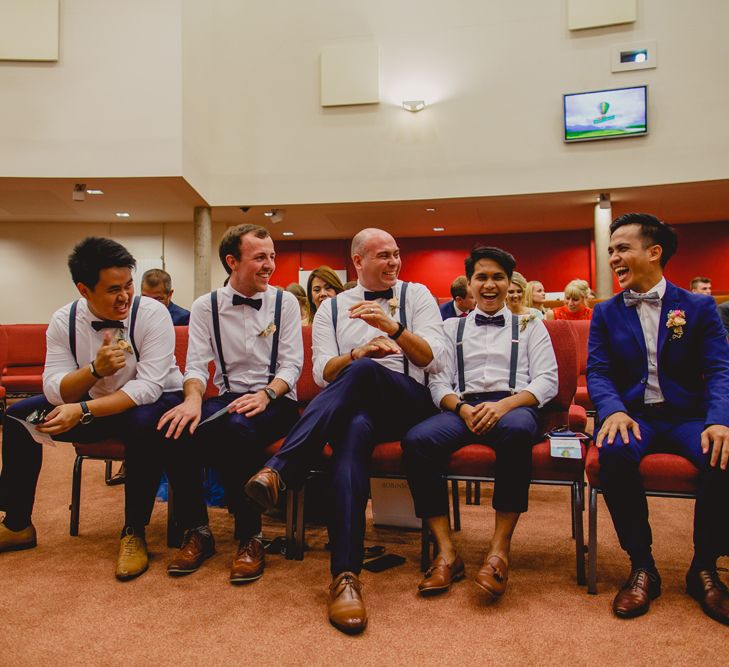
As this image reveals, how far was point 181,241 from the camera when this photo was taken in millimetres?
11602

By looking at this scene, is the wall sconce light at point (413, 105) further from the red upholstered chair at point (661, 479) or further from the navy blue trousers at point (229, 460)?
the red upholstered chair at point (661, 479)

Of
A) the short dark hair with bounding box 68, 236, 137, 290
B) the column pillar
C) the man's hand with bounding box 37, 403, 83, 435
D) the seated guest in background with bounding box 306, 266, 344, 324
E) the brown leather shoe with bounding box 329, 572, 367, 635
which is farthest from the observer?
the column pillar

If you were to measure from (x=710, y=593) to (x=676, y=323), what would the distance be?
0.92 metres

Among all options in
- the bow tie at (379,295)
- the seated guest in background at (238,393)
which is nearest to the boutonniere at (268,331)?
the seated guest in background at (238,393)

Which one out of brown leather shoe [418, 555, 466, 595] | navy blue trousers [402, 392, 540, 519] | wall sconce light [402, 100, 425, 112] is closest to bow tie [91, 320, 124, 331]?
navy blue trousers [402, 392, 540, 519]

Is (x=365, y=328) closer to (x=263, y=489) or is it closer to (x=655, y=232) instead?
(x=263, y=489)

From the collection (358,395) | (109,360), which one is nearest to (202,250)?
(109,360)

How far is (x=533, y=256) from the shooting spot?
11.9m

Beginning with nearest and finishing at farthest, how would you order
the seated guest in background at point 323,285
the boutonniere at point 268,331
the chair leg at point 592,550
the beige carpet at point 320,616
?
the beige carpet at point 320,616 < the chair leg at point 592,550 < the boutonniere at point 268,331 < the seated guest in background at point 323,285

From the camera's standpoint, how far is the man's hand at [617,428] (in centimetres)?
208

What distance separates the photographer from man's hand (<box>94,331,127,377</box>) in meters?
2.41

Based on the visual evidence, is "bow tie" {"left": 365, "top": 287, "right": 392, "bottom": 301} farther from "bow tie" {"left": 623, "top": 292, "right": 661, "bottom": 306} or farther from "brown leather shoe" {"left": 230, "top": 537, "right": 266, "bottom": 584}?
"brown leather shoe" {"left": 230, "top": 537, "right": 266, "bottom": 584}

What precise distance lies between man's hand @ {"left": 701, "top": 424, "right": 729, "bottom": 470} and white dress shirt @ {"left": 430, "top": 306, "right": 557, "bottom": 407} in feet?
2.06

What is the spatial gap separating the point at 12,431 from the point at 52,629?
97cm
